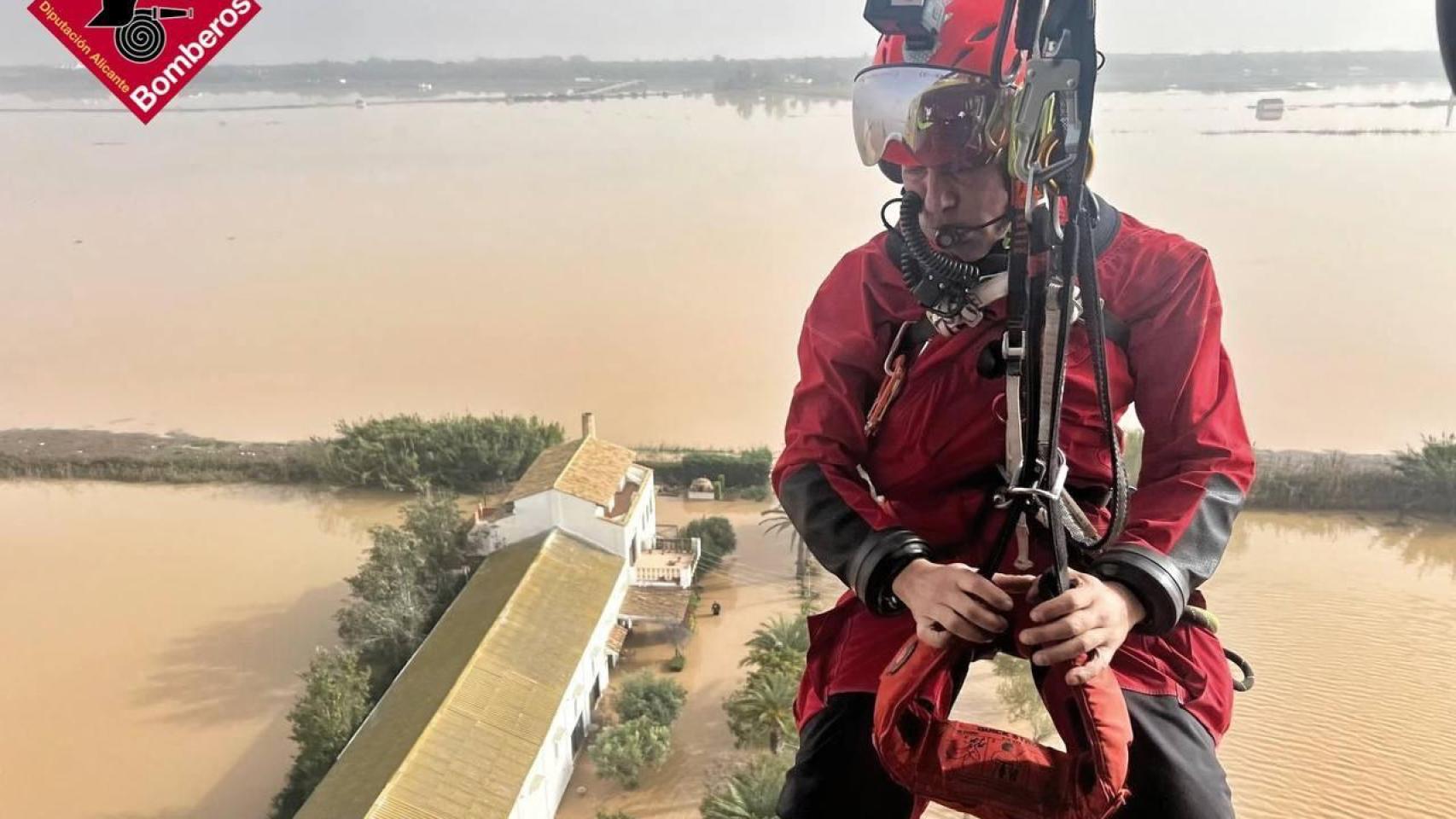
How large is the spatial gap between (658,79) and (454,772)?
83820mm

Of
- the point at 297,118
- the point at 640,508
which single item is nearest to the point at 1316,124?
the point at 640,508

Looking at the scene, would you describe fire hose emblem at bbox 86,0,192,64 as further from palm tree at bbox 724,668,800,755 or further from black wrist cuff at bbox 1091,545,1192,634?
black wrist cuff at bbox 1091,545,1192,634

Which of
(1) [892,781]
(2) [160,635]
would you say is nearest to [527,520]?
(2) [160,635]

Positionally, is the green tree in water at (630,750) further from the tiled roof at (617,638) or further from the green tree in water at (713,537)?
the green tree in water at (713,537)

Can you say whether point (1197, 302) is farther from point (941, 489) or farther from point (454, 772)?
point (454, 772)

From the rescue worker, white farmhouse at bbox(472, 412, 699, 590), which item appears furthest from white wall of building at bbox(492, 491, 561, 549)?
the rescue worker

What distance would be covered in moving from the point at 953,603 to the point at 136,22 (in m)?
7.64

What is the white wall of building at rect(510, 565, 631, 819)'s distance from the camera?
729 centimetres

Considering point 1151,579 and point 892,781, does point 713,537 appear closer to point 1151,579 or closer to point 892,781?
point 892,781

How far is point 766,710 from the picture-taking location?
8.06 metres

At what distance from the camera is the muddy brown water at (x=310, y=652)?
8.34 meters

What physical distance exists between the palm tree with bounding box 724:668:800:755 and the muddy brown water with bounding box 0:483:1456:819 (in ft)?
1.57

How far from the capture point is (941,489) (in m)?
1.56

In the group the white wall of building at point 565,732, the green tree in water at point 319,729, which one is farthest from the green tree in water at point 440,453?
the green tree in water at point 319,729
